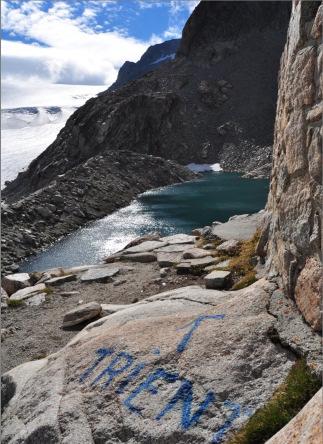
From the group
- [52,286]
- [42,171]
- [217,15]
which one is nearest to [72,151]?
[42,171]

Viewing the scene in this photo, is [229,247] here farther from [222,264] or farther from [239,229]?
[239,229]

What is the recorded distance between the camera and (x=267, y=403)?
226 inches

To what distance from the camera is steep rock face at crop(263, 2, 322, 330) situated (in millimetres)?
5785

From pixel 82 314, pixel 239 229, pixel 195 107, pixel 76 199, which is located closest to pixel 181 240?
pixel 239 229

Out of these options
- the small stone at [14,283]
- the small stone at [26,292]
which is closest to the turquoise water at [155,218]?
the small stone at [14,283]

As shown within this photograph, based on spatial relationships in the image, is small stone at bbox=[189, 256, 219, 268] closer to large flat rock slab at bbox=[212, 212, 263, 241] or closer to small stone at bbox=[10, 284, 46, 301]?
large flat rock slab at bbox=[212, 212, 263, 241]

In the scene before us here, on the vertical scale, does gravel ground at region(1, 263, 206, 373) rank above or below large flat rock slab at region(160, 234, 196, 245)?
below

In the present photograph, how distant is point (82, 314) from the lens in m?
12.8

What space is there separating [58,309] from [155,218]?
2519cm

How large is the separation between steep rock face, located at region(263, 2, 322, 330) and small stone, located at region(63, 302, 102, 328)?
664 centimetres

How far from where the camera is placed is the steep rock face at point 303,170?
579 cm

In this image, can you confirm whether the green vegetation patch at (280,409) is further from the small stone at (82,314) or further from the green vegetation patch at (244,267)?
the small stone at (82,314)

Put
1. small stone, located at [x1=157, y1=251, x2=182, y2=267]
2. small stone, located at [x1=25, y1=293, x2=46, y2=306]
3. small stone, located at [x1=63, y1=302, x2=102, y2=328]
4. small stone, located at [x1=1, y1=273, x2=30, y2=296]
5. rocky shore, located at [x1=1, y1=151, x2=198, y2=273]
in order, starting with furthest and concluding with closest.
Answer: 1. rocky shore, located at [x1=1, y1=151, x2=198, y2=273]
2. small stone, located at [x1=1, y1=273, x2=30, y2=296]
3. small stone, located at [x1=157, y1=251, x2=182, y2=267]
4. small stone, located at [x1=25, y1=293, x2=46, y2=306]
5. small stone, located at [x1=63, y1=302, x2=102, y2=328]

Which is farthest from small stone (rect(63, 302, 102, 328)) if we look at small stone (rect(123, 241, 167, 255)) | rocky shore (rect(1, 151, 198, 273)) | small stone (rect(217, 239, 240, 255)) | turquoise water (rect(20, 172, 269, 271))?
rocky shore (rect(1, 151, 198, 273))
